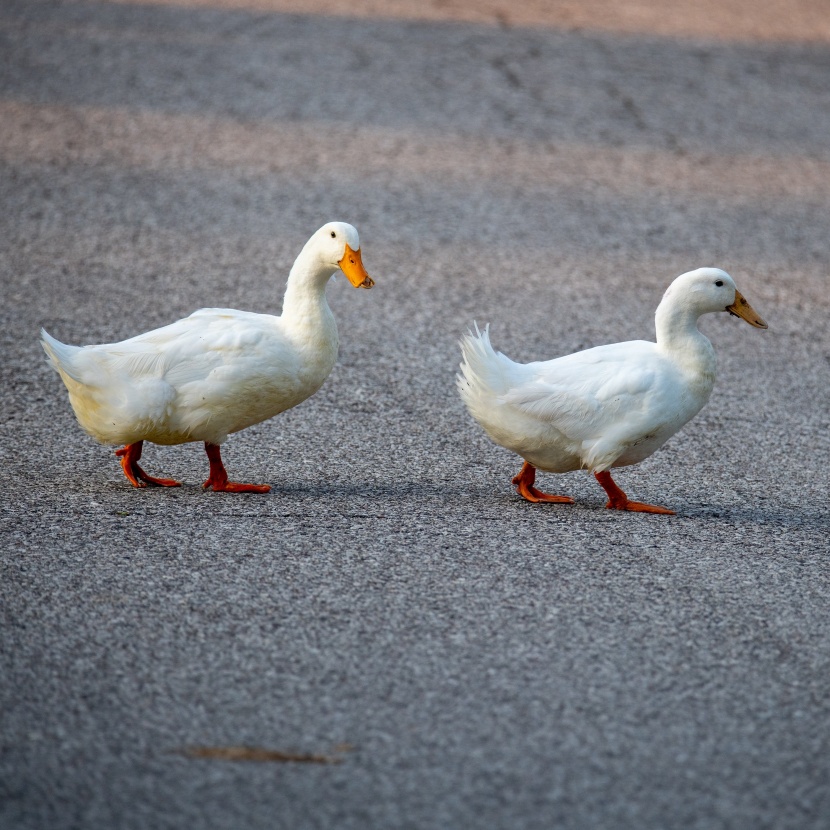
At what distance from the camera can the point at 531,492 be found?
4270 millimetres

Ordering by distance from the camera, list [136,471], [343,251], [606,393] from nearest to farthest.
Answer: [606,393] < [343,251] < [136,471]

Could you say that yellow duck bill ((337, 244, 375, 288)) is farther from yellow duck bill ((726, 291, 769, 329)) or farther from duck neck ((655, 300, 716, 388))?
yellow duck bill ((726, 291, 769, 329))

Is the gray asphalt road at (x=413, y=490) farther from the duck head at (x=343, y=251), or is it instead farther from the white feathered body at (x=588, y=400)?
the duck head at (x=343, y=251)

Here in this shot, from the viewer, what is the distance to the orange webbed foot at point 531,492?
425cm

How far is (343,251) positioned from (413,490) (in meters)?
0.93

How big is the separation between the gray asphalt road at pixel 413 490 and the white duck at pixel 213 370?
26 cm

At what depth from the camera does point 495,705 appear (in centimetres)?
295

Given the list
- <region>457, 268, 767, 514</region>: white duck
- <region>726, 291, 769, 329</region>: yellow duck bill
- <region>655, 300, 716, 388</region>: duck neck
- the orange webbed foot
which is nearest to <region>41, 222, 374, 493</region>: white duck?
<region>457, 268, 767, 514</region>: white duck

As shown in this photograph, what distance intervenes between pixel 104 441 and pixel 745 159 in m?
5.90

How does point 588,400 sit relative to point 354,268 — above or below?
below

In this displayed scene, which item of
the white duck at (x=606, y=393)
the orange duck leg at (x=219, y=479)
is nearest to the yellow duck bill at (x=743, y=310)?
the white duck at (x=606, y=393)

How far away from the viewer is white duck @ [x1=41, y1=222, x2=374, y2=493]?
402 centimetres

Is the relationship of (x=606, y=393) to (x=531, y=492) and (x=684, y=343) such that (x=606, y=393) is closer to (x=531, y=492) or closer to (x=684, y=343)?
(x=684, y=343)

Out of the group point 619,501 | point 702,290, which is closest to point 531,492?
point 619,501
